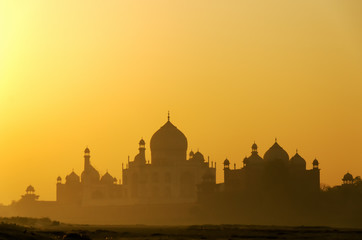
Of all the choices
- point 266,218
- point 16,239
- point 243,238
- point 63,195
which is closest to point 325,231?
point 243,238

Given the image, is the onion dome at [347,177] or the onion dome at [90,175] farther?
the onion dome at [90,175]

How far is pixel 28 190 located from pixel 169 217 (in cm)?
3304

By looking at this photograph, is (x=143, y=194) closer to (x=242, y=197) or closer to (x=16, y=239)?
(x=242, y=197)

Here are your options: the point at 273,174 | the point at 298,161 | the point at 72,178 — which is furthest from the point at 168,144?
the point at 273,174

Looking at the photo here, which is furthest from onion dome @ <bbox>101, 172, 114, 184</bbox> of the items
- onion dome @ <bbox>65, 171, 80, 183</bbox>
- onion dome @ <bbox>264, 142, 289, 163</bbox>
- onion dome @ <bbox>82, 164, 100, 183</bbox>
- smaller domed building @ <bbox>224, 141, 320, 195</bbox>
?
onion dome @ <bbox>264, 142, 289, 163</bbox>

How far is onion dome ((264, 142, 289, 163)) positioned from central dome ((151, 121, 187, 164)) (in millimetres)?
13748

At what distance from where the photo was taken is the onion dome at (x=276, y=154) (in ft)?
333

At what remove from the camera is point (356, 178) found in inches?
4102

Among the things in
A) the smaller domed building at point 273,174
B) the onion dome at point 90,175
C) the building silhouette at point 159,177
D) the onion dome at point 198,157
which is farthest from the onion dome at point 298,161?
the onion dome at point 90,175

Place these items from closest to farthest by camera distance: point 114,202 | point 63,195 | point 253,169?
point 253,169
point 114,202
point 63,195

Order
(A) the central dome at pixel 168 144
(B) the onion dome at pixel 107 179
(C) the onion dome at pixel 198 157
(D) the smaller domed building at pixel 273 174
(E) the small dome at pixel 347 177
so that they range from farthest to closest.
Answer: (B) the onion dome at pixel 107 179 → (C) the onion dome at pixel 198 157 → (A) the central dome at pixel 168 144 → (E) the small dome at pixel 347 177 → (D) the smaller domed building at pixel 273 174

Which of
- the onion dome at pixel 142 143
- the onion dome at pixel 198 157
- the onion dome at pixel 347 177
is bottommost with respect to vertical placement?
the onion dome at pixel 347 177

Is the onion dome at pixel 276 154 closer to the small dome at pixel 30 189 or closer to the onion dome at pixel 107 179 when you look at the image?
the onion dome at pixel 107 179

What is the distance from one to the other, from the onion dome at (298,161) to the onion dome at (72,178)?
3400 cm
